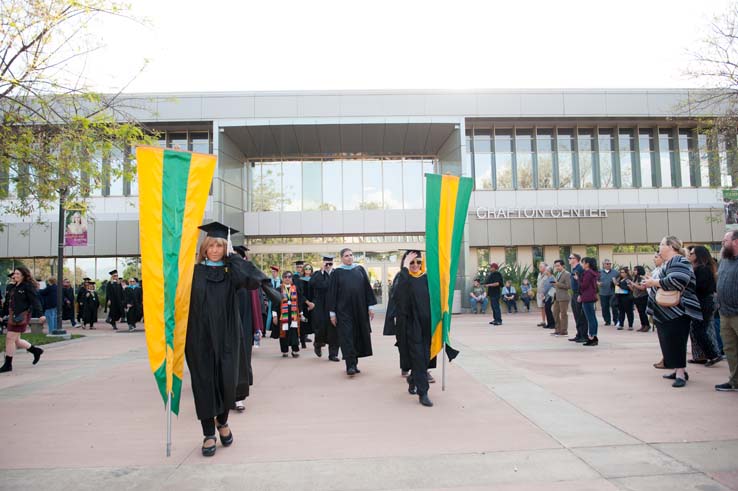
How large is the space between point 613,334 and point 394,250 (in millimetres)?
12521

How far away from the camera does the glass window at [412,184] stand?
79.2 ft

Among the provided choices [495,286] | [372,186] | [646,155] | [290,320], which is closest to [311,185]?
[372,186]

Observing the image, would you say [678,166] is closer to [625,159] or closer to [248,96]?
[625,159]

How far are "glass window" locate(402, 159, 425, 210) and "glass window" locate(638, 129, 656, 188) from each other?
10.3 meters

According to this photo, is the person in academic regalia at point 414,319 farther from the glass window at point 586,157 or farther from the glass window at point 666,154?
the glass window at point 666,154

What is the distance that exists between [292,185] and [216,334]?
20.3m

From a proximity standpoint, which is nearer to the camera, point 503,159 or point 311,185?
point 503,159

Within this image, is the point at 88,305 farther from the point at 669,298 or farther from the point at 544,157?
the point at 544,157

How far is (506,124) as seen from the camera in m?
23.1

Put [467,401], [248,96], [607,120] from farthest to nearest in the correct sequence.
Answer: [607,120] → [248,96] → [467,401]

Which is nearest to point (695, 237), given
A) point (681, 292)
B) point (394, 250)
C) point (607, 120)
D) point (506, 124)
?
point (607, 120)

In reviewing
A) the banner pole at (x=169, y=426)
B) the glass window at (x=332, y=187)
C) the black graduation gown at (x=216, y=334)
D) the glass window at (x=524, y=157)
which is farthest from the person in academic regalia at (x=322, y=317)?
Answer: the glass window at (x=524, y=157)

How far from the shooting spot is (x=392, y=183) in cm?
2431

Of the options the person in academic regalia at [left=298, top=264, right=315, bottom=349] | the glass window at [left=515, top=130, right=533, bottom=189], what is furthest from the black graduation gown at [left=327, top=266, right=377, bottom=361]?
the glass window at [left=515, top=130, right=533, bottom=189]
